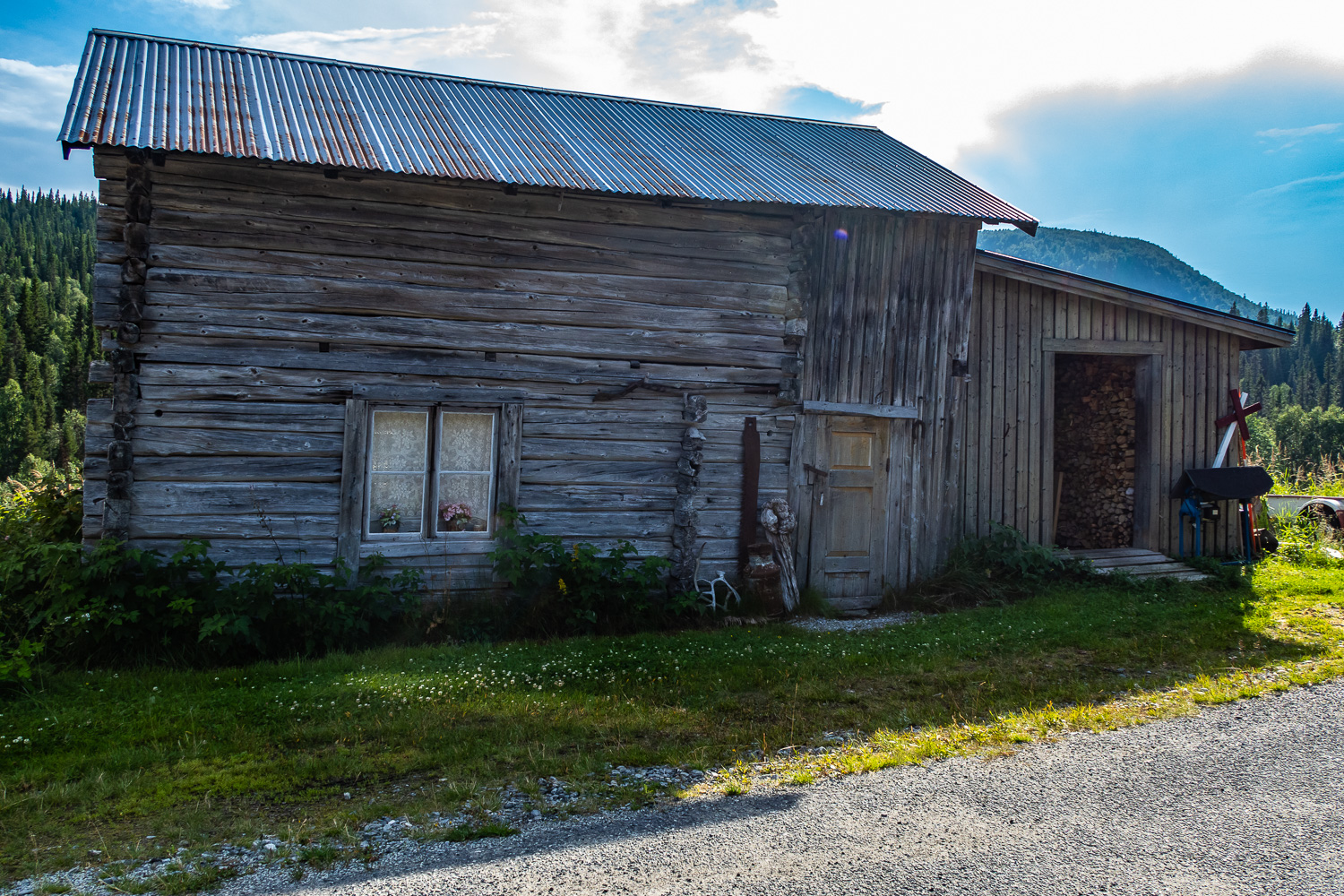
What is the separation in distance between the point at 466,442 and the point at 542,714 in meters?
3.43

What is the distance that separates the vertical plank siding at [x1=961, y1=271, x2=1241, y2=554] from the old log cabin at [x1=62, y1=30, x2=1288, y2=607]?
47mm

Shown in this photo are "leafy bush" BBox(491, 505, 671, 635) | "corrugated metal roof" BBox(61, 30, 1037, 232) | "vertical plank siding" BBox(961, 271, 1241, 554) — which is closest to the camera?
"corrugated metal roof" BBox(61, 30, 1037, 232)

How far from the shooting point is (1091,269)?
7406cm

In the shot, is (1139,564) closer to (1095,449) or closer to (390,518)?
(1095,449)

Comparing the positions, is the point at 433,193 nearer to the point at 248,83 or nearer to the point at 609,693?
the point at 248,83

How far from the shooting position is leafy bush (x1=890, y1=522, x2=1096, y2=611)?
9.41m

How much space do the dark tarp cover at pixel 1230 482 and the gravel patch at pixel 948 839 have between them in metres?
6.98

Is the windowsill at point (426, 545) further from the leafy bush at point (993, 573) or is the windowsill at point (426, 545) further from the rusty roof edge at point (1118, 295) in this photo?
the rusty roof edge at point (1118, 295)

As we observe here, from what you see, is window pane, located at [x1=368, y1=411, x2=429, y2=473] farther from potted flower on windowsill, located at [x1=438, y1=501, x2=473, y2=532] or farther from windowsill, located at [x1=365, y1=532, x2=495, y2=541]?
windowsill, located at [x1=365, y1=532, x2=495, y2=541]

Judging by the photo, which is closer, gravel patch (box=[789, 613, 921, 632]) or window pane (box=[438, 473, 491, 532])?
window pane (box=[438, 473, 491, 532])

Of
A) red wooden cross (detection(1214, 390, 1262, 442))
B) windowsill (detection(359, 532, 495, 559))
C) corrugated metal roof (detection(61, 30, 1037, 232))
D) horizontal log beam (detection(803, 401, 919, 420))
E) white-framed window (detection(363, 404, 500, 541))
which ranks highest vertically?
corrugated metal roof (detection(61, 30, 1037, 232))

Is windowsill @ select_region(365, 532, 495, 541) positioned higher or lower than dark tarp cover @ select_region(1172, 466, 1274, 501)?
lower

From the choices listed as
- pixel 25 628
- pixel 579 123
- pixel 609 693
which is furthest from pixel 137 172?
pixel 609 693

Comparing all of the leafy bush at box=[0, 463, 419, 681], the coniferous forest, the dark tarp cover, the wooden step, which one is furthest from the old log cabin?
the coniferous forest
